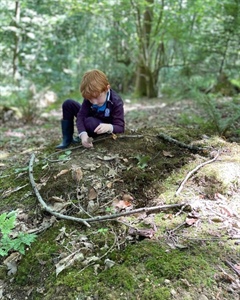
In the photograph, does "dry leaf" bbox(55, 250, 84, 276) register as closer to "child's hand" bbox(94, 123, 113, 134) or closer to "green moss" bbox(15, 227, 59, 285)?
"green moss" bbox(15, 227, 59, 285)

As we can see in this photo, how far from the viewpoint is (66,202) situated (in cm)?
257

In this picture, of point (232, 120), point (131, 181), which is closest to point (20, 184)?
point (131, 181)

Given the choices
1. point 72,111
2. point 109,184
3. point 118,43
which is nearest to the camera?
point 109,184

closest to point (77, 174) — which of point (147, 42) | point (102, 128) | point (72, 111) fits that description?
point (102, 128)

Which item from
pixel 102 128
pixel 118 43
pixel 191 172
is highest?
pixel 102 128

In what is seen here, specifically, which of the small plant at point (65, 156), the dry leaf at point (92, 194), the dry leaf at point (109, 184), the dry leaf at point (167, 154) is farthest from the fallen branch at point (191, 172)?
the small plant at point (65, 156)

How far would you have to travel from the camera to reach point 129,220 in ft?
7.66

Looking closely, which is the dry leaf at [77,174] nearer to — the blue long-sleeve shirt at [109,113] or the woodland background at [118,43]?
the blue long-sleeve shirt at [109,113]

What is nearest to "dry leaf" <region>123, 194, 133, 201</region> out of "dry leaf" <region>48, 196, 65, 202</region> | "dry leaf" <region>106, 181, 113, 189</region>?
"dry leaf" <region>106, 181, 113, 189</region>

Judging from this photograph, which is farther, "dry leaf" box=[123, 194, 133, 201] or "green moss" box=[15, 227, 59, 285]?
"dry leaf" box=[123, 194, 133, 201]

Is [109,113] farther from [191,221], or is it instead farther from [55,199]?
[191,221]

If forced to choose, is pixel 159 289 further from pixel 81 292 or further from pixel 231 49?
pixel 231 49

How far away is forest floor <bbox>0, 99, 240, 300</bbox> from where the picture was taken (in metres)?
1.84

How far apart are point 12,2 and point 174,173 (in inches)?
337
